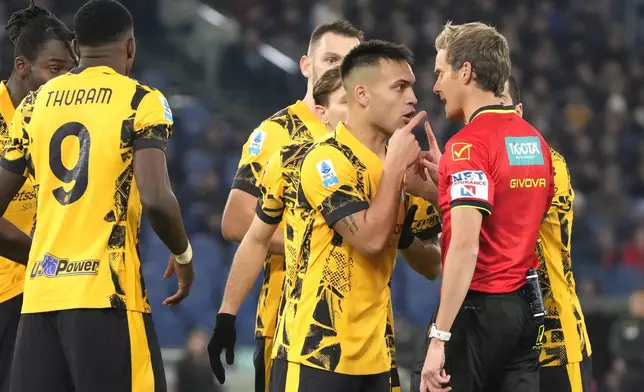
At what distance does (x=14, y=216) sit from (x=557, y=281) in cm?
276

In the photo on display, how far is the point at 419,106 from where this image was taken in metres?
16.5

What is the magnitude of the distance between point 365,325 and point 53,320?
1341 millimetres

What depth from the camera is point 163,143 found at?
5273mm

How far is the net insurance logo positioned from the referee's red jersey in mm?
1506

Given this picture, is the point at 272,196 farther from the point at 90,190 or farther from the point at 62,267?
the point at 62,267

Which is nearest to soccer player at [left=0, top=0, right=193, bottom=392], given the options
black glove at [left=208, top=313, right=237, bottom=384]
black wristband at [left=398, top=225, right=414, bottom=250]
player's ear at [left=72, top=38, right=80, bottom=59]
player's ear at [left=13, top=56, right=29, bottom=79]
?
player's ear at [left=72, top=38, right=80, bottom=59]

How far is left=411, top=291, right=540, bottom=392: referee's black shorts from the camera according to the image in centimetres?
516

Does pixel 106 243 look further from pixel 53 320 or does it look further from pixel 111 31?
pixel 111 31

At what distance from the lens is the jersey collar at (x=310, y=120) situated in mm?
6535

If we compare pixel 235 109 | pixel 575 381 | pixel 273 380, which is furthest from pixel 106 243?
pixel 235 109

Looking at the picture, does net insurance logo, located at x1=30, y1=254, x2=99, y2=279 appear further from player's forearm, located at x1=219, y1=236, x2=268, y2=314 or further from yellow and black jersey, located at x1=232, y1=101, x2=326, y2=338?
yellow and black jersey, located at x1=232, y1=101, x2=326, y2=338

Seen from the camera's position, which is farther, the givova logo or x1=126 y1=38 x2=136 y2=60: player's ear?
x1=126 y1=38 x2=136 y2=60: player's ear

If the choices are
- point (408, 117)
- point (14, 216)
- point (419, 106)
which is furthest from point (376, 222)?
point (419, 106)

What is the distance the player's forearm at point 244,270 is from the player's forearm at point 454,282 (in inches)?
43.1
